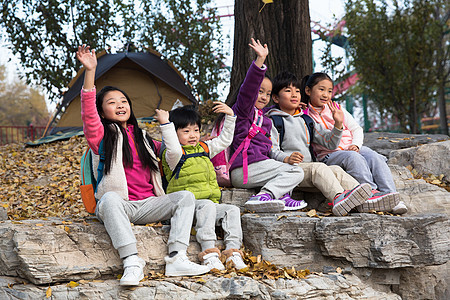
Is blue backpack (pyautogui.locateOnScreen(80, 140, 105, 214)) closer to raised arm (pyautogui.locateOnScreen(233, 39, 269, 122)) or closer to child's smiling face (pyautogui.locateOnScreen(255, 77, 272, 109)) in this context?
raised arm (pyautogui.locateOnScreen(233, 39, 269, 122))

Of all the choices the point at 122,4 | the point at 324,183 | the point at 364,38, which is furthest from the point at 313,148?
the point at 364,38

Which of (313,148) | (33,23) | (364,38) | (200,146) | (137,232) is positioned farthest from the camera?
(364,38)

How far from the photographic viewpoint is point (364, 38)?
13195 millimetres

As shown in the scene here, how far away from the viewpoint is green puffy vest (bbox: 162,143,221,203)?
11.9ft

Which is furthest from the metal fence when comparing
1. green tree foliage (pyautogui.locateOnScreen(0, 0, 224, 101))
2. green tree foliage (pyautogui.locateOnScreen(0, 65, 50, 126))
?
green tree foliage (pyautogui.locateOnScreen(0, 65, 50, 126))

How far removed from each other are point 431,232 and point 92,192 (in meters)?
2.59

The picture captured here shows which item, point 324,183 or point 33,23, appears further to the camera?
point 33,23

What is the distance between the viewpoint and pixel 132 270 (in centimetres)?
300

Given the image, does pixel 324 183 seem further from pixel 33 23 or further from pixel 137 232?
pixel 33 23

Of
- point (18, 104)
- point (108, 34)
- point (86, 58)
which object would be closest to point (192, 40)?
point (108, 34)

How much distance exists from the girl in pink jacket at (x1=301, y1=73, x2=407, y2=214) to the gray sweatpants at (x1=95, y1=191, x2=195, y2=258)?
1.50 m

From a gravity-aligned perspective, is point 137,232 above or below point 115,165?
below

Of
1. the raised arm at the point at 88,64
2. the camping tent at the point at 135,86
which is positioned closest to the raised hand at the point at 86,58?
the raised arm at the point at 88,64

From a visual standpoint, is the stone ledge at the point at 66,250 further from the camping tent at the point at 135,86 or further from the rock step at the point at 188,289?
the camping tent at the point at 135,86
